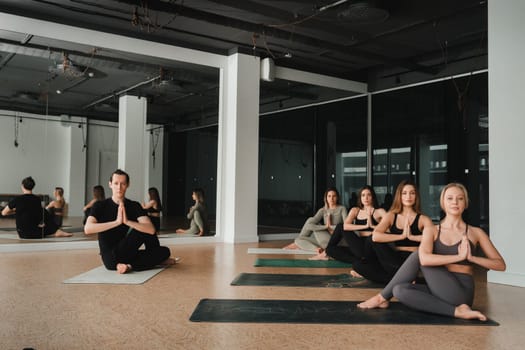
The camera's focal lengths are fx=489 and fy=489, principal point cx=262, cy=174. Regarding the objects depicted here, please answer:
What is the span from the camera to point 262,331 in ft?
8.76

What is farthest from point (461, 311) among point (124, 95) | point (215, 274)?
point (124, 95)

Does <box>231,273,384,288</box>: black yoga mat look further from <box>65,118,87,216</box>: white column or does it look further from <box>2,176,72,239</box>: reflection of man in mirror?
<box>2,176,72,239</box>: reflection of man in mirror

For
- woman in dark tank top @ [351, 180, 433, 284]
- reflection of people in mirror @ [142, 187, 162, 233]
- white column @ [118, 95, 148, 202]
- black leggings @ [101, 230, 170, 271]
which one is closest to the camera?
woman in dark tank top @ [351, 180, 433, 284]

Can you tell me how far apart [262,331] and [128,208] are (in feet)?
7.33

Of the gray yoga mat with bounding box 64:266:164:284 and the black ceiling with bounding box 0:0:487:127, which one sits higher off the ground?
the black ceiling with bounding box 0:0:487:127

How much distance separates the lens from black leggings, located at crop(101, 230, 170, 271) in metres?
4.46

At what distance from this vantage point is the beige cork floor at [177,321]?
247 cm

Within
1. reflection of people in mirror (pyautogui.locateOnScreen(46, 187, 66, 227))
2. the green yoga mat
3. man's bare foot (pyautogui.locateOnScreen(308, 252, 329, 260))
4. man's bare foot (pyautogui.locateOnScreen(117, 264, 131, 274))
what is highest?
reflection of people in mirror (pyautogui.locateOnScreen(46, 187, 66, 227))

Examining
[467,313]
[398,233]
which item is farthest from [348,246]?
[467,313]

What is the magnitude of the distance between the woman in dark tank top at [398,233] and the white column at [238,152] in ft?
11.9

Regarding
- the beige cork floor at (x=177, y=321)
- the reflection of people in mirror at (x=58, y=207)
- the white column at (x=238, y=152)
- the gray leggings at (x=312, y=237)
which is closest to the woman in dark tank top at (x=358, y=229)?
the gray leggings at (x=312, y=237)

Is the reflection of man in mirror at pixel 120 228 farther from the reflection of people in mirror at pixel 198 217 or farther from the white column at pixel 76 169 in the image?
the reflection of people in mirror at pixel 198 217

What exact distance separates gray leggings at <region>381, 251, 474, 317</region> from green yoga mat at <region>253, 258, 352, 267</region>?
2.15 meters

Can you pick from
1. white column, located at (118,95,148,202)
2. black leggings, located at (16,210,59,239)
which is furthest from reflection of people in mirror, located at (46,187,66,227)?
white column, located at (118,95,148,202)
